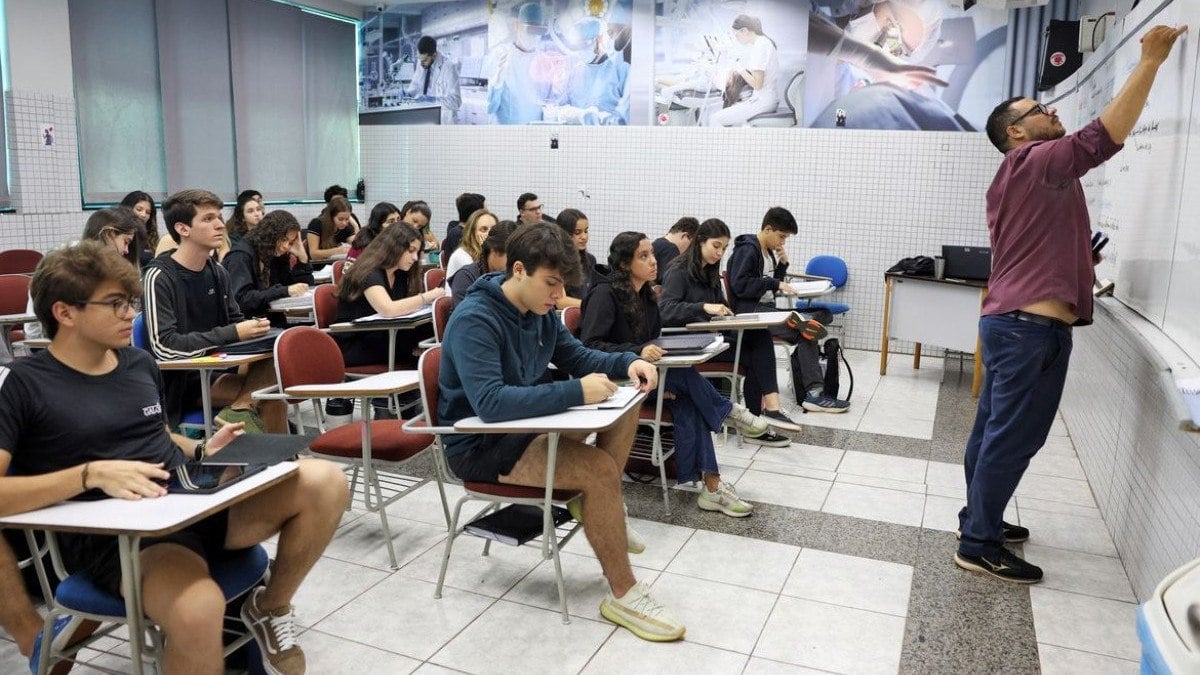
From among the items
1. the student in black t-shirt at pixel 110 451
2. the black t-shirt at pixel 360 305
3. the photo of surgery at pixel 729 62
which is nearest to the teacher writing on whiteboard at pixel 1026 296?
the student in black t-shirt at pixel 110 451

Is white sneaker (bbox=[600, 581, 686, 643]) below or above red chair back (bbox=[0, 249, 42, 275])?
below

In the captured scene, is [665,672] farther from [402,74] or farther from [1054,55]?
[402,74]

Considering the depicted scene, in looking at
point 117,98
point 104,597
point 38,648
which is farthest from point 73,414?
point 117,98

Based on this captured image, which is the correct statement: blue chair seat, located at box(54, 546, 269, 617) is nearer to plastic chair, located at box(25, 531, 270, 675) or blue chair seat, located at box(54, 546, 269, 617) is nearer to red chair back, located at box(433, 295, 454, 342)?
plastic chair, located at box(25, 531, 270, 675)

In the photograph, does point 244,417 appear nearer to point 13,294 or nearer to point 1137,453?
point 13,294

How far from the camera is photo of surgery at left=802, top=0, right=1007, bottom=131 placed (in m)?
7.07

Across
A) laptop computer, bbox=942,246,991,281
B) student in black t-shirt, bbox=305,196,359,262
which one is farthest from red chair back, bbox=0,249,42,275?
laptop computer, bbox=942,246,991,281

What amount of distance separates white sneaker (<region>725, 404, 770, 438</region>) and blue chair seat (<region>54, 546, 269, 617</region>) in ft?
9.28

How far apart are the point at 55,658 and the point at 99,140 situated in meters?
6.13

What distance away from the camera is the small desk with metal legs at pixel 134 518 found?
1.71 m

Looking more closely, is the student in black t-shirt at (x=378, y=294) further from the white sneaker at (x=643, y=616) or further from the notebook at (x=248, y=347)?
the white sneaker at (x=643, y=616)

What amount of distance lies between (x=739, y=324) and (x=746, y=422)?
621 millimetres

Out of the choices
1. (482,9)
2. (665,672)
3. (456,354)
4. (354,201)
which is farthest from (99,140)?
(665,672)

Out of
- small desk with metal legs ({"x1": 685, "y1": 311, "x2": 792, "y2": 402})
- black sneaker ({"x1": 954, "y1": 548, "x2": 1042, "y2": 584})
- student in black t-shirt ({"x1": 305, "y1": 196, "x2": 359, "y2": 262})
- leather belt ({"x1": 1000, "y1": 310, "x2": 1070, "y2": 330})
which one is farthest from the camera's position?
student in black t-shirt ({"x1": 305, "y1": 196, "x2": 359, "y2": 262})
